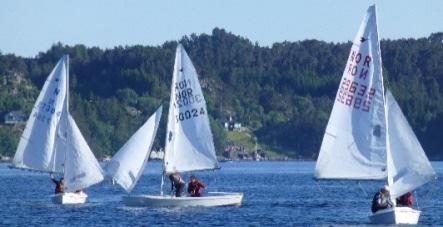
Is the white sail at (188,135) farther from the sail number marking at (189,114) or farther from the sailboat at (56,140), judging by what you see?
the sailboat at (56,140)

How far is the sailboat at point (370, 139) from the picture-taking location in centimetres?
5272

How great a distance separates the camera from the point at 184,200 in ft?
211

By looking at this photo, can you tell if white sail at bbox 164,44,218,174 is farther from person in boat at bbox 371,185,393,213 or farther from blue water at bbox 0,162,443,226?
person in boat at bbox 371,185,393,213

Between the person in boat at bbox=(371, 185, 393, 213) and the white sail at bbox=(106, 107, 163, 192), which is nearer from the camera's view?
the person in boat at bbox=(371, 185, 393, 213)

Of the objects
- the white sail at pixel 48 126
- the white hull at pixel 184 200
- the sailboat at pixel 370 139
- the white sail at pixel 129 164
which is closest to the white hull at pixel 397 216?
the sailboat at pixel 370 139

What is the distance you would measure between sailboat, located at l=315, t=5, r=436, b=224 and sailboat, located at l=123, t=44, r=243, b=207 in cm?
1286

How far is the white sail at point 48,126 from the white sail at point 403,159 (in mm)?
22870

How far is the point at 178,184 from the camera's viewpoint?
6556cm

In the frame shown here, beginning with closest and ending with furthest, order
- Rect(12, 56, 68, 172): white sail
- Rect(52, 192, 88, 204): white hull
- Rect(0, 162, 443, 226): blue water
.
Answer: Rect(0, 162, 443, 226): blue water, Rect(52, 192, 88, 204): white hull, Rect(12, 56, 68, 172): white sail

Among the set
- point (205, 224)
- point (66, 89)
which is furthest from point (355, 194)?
point (205, 224)

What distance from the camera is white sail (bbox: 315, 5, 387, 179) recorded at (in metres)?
52.6

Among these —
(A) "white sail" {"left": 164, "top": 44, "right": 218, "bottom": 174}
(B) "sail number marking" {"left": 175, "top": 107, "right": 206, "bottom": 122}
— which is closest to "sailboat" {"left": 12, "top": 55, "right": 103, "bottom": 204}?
(A) "white sail" {"left": 164, "top": 44, "right": 218, "bottom": 174}

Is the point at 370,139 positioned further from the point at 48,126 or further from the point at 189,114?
the point at 48,126

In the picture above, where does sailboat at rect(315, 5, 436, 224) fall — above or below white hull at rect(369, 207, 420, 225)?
above
